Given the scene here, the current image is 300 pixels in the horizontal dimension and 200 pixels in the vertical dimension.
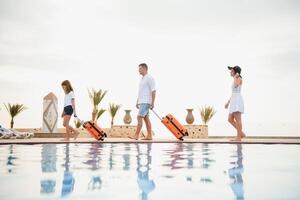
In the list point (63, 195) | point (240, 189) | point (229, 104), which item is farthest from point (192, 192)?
point (229, 104)

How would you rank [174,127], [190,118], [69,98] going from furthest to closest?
1. [190,118]
2. [174,127]
3. [69,98]

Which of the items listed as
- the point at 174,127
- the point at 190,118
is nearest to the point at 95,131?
the point at 174,127

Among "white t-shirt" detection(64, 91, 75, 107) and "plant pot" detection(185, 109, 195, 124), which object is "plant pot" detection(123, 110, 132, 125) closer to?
"plant pot" detection(185, 109, 195, 124)

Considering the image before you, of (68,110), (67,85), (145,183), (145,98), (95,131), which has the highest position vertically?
(67,85)

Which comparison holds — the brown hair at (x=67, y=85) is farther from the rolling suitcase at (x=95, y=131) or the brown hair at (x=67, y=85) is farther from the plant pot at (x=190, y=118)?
the plant pot at (x=190, y=118)

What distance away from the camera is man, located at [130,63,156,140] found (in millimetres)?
A: 10258

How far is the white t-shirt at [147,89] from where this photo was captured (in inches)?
408

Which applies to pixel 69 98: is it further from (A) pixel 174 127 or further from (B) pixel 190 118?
(B) pixel 190 118

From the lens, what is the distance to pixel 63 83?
410 inches

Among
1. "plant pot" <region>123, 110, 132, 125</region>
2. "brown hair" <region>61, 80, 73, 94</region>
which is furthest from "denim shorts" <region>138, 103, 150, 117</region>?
"plant pot" <region>123, 110, 132, 125</region>

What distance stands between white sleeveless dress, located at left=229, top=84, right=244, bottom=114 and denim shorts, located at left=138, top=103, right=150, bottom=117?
2182 mm

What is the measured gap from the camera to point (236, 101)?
9773 millimetres

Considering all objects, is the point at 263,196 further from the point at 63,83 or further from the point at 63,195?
the point at 63,83

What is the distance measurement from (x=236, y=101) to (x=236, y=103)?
0.20ft
